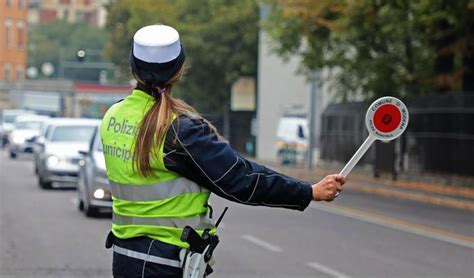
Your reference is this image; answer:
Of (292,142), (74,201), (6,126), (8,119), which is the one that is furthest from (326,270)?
(8,119)

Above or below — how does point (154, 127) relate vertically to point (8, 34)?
below

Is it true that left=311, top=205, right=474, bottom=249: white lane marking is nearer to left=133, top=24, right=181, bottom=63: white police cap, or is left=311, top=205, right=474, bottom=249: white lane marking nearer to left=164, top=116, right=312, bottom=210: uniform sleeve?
left=164, top=116, right=312, bottom=210: uniform sleeve

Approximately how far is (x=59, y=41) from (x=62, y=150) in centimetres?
9024

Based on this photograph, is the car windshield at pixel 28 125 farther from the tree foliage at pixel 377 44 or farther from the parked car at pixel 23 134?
the tree foliage at pixel 377 44

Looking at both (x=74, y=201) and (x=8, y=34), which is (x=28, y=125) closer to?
(x=74, y=201)

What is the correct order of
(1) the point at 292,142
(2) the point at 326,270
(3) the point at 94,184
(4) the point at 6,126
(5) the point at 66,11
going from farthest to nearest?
(5) the point at 66,11, (4) the point at 6,126, (1) the point at 292,142, (3) the point at 94,184, (2) the point at 326,270

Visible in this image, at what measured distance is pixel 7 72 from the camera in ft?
340

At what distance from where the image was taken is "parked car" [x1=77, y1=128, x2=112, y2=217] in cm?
1872

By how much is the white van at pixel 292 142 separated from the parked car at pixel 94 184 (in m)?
22.5

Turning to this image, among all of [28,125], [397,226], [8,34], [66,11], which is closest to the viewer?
[397,226]

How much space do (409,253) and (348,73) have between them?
67.7 feet

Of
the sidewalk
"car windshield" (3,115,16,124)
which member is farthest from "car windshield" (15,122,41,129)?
"car windshield" (3,115,16,124)

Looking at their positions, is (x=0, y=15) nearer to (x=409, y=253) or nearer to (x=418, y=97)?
(x=418, y=97)

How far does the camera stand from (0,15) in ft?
320
